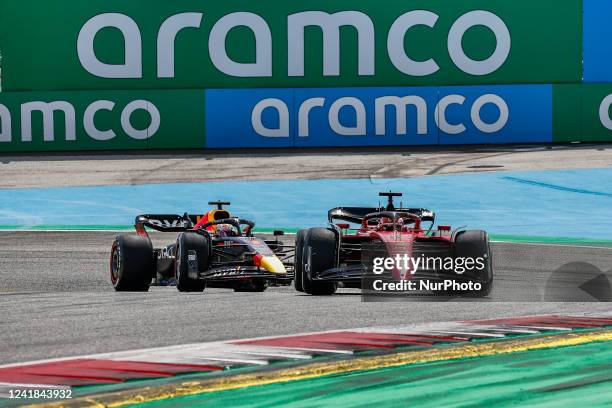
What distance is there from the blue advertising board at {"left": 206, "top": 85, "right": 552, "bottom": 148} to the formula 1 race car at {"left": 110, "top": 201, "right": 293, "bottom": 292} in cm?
1414

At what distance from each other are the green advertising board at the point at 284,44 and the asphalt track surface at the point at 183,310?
13005mm

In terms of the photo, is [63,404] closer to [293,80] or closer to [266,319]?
[266,319]

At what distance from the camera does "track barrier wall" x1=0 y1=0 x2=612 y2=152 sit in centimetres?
2730

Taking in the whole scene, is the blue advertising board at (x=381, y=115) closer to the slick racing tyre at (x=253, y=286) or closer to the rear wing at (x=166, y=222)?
the rear wing at (x=166, y=222)

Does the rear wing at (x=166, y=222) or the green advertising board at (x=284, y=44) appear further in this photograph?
the green advertising board at (x=284, y=44)

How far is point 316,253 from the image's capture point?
1099 cm

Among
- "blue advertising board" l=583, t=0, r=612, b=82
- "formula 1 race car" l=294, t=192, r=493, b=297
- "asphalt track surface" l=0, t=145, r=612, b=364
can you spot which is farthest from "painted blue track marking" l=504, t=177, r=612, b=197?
"formula 1 race car" l=294, t=192, r=493, b=297

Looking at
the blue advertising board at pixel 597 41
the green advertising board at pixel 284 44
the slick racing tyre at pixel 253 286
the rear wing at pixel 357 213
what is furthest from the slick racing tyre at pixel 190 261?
the blue advertising board at pixel 597 41

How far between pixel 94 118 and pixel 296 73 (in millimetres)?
4899

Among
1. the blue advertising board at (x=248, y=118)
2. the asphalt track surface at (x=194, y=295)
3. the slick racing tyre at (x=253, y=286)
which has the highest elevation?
the blue advertising board at (x=248, y=118)

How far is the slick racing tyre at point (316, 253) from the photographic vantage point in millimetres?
10992

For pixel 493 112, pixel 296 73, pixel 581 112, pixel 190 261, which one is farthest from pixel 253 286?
pixel 581 112

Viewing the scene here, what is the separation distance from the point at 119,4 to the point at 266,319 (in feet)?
64.8

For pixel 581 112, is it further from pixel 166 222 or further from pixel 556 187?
pixel 166 222
